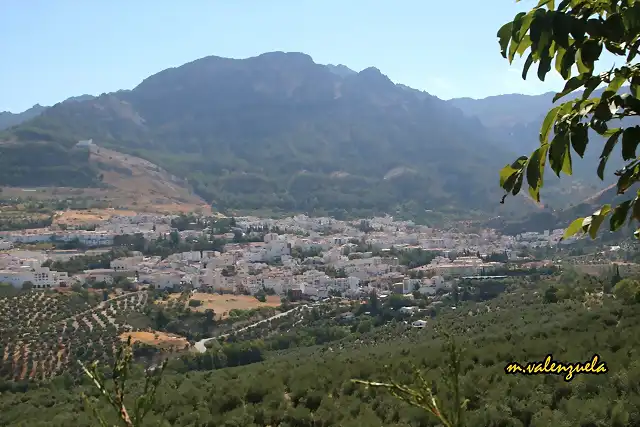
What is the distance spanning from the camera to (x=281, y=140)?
116062mm

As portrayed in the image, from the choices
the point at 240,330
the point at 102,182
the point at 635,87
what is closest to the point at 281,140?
the point at 102,182

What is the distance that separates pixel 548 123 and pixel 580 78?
15cm

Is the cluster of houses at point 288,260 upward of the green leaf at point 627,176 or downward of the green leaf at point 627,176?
downward

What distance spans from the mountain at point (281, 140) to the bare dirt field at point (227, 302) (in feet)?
153

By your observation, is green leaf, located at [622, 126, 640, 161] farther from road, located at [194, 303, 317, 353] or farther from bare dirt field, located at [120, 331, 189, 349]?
bare dirt field, located at [120, 331, 189, 349]

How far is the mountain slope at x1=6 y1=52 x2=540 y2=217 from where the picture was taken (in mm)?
93188

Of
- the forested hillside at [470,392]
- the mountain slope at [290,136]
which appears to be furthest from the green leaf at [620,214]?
the mountain slope at [290,136]

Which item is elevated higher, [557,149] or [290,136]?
[290,136]

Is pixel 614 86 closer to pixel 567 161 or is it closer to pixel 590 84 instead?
pixel 590 84

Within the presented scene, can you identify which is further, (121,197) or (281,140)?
(281,140)

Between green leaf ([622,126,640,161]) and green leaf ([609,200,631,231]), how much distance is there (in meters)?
0.17

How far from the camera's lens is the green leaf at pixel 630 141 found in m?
1.25

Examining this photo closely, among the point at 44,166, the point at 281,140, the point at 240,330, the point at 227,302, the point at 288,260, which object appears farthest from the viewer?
the point at 281,140

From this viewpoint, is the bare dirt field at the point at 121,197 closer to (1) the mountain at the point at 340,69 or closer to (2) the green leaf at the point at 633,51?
(2) the green leaf at the point at 633,51
